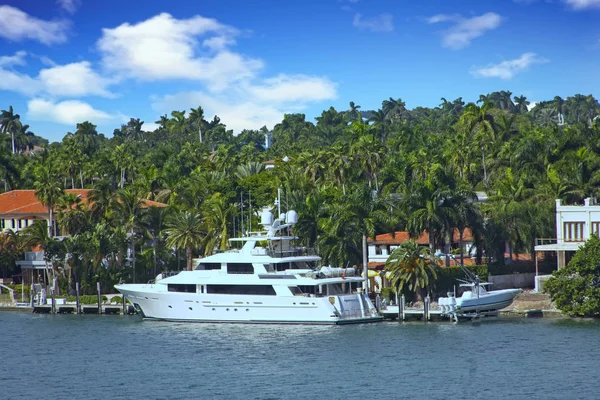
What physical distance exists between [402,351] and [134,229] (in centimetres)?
3448

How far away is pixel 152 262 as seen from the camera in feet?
282

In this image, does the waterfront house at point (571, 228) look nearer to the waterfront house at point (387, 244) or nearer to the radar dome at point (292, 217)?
the waterfront house at point (387, 244)

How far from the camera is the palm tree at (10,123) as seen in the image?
530 ft

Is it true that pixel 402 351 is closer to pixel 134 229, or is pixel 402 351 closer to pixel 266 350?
pixel 266 350

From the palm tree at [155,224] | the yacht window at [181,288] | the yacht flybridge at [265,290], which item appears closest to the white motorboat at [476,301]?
the yacht flybridge at [265,290]

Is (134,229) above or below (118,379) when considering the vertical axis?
above

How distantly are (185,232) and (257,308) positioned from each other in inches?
592

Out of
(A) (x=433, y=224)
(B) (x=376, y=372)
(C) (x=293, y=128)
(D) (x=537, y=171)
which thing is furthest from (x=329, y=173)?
(C) (x=293, y=128)

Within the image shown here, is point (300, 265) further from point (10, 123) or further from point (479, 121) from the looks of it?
point (10, 123)

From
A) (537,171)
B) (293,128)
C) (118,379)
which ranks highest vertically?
(293,128)

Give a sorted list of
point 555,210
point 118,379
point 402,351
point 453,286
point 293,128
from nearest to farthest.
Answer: point 118,379, point 402,351, point 453,286, point 555,210, point 293,128

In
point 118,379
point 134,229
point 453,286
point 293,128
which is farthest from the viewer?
point 293,128

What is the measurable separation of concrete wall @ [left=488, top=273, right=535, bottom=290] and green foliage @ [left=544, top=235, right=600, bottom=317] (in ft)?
26.4

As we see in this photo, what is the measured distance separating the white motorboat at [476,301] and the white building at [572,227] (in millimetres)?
6148
